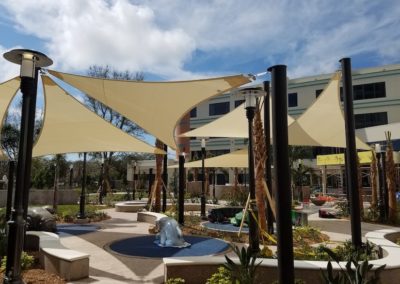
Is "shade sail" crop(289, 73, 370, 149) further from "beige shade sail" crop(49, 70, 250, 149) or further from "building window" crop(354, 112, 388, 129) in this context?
"building window" crop(354, 112, 388, 129)

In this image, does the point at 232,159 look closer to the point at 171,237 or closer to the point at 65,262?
the point at 171,237

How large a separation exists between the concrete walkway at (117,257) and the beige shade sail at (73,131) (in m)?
2.76

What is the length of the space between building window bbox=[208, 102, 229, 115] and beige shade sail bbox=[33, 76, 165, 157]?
3097 cm

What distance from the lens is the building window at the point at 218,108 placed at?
41950 mm

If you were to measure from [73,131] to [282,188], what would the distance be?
820 centimetres

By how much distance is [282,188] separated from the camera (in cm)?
394

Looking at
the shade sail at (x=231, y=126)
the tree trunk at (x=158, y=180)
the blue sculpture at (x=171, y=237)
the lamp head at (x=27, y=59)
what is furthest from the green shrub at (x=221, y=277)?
the tree trunk at (x=158, y=180)

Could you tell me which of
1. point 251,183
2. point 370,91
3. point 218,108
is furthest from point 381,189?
point 218,108

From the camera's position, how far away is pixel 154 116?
29.8 feet

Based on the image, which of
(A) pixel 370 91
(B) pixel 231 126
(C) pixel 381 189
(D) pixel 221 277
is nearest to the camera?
(D) pixel 221 277

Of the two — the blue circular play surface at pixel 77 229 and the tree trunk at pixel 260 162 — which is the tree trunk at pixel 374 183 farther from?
the blue circular play surface at pixel 77 229

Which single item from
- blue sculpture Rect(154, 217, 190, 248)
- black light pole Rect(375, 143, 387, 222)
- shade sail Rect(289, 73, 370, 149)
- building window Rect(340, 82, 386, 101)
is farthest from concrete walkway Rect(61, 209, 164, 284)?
building window Rect(340, 82, 386, 101)

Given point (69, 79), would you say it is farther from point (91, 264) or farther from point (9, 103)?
point (91, 264)

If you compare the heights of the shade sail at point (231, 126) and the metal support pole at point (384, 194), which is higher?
the shade sail at point (231, 126)
